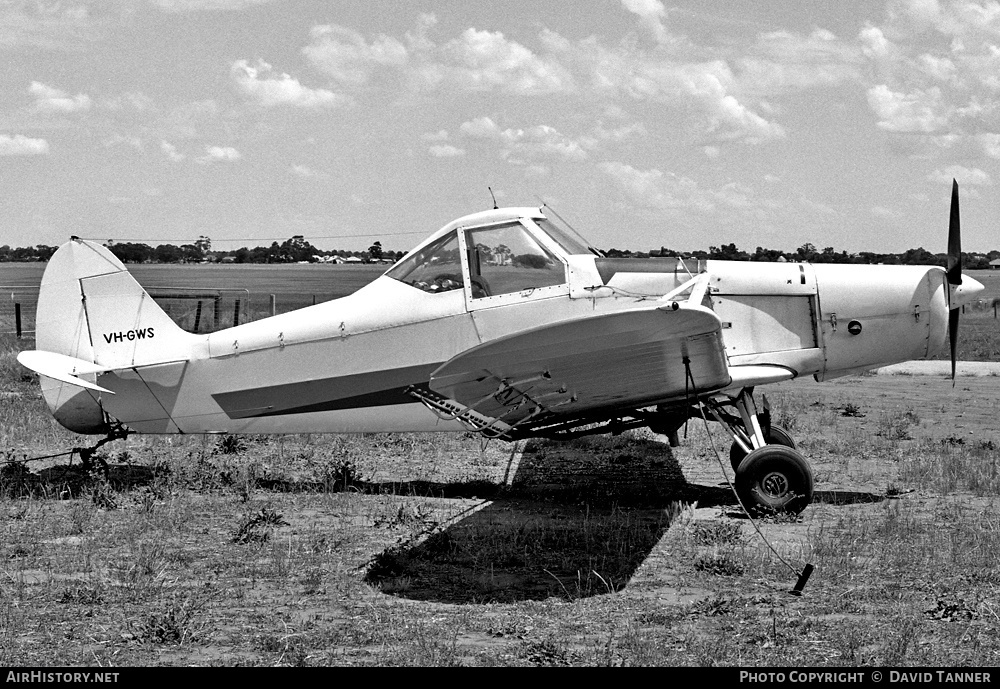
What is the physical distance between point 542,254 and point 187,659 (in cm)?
429

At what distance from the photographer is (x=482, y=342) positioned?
307 inches

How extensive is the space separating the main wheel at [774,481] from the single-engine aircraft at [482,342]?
0.02 m

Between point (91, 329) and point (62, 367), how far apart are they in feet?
1.49

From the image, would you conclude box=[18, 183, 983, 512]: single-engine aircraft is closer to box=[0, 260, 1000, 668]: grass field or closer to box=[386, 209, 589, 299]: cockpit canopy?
box=[386, 209, 589, 299]: cockpit canopy

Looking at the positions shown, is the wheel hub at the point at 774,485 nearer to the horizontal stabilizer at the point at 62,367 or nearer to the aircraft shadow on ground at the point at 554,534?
the aircraft shadow on ground at the point at 554,534

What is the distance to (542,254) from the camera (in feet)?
26.0

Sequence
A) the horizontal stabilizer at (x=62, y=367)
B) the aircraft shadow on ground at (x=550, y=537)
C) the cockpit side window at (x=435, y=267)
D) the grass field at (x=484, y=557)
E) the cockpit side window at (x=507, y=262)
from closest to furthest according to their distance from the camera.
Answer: the grass field at (x=484, y=557), the aircraft shadow on ground at (x=550, y=537), the cockpit side window at (x=507, y=262), the cockpit side window at (x=435, y=267), the horizontal stabilizer at (x=62, y=367)

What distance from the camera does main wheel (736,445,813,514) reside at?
7730mm

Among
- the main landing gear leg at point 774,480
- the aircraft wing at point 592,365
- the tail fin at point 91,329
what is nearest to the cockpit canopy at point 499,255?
the aircraft wing at point 592,365

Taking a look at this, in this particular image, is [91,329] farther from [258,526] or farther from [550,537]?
[550,537]

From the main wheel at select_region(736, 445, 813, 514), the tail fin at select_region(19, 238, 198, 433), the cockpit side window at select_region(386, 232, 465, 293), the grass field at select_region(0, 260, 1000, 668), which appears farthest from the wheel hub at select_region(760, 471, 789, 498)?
the tail fin at select_region(19, 238, 198, 433)

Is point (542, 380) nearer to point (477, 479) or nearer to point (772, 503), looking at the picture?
point (772, 503)

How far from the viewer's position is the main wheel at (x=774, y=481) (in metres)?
7.73
